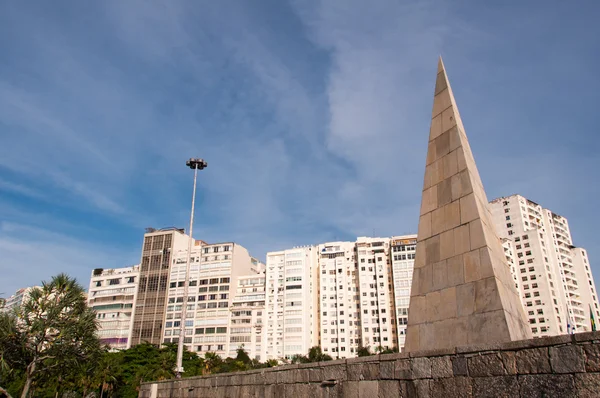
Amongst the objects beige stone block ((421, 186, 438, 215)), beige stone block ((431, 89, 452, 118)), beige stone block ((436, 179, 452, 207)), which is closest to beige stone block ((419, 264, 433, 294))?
beige stone block ((421, 186, 438, 215))

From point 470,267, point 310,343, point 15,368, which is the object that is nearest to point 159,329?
point 310,343

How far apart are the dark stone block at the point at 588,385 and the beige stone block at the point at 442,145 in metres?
7.58

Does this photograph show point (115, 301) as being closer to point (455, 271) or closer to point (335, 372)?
point (335, 372)

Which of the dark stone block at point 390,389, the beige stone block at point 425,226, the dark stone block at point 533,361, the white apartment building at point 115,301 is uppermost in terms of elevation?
the white apartment building at point 115,301

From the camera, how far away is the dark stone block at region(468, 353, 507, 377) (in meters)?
6.26

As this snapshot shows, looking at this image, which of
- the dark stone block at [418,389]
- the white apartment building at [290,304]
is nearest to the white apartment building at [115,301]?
the white apartment building at [290,304]

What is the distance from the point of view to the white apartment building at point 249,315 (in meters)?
85.2

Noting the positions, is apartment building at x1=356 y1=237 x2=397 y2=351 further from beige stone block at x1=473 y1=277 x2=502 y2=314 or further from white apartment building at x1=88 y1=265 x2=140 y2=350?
beige stone block at x1=473 y1=277 x2=502 y2=314

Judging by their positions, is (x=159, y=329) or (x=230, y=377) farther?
(x=159, y=329)

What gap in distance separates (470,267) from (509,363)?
Answer: 13.5 ft

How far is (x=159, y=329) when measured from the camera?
300ft

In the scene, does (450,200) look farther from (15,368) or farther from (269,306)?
(269,306)

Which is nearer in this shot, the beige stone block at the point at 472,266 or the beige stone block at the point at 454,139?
the beige stone block at the point at 472,266

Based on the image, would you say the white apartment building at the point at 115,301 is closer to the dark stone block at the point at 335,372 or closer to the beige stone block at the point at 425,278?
the beige stone block at the point at 425,278
